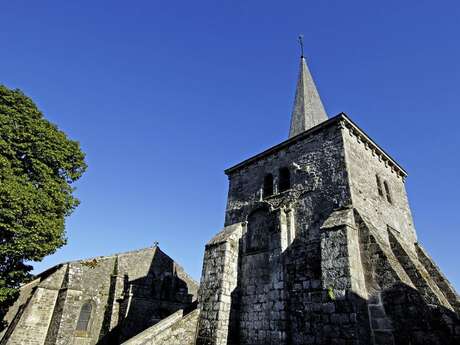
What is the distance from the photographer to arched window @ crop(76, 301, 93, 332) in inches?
630

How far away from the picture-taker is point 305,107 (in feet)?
50.5

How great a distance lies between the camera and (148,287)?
18.3 meters

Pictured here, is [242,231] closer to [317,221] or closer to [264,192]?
[264,192]

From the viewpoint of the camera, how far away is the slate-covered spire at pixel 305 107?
14.6 m

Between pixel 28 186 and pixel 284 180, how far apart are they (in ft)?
34.6

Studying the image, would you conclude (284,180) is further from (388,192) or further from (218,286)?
(218,286)

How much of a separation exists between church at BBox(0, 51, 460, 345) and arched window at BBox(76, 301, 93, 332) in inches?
2.1

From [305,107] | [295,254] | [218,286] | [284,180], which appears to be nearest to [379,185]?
[284,180]

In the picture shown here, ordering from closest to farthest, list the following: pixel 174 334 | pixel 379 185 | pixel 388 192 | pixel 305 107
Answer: pixel 174 334
pixel 379 185
pixel 388 192
pixel 305 107

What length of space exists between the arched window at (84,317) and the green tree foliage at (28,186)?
15.1 ft

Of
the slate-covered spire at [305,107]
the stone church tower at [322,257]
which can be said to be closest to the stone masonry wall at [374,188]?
the stone church tower at [322,257]

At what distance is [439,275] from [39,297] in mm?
18221

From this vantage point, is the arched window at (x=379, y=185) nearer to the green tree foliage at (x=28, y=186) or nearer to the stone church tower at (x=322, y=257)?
the stone church tower at (x=322, y=257)

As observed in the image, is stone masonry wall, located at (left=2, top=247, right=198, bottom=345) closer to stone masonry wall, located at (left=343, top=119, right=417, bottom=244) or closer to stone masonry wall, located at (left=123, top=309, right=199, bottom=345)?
stone masonry wall, located at (left=123, top=309, right=199, bottom=345)
